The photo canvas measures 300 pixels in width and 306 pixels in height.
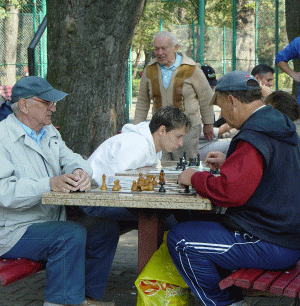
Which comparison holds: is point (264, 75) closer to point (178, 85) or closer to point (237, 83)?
point (178, 85)

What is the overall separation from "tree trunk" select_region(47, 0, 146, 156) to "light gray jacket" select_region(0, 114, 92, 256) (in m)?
2.54

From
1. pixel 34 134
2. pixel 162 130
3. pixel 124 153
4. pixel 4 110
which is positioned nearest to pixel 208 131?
pixel 162 130

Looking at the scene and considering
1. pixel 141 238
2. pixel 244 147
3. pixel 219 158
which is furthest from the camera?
pixel 219 158

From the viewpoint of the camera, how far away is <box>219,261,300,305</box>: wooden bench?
306cm

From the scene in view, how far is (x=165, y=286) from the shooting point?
11.8 ft

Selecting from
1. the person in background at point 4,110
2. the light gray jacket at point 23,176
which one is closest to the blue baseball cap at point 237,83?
the light gray jacket at point 23,176

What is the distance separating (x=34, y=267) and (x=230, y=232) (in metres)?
1.19

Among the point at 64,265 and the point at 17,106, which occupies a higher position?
the point at 17,106

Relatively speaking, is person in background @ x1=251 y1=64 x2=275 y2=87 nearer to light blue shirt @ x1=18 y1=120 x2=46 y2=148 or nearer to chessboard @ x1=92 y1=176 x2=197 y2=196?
chessboard @ x1=92 y1=176 x2=197 y2=196

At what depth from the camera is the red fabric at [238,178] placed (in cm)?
307

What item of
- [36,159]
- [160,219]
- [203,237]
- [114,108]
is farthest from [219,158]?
[114,108]

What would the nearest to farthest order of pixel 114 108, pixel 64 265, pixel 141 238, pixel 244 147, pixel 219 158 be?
pixel 244 147
pixel 64 265
pixel 141 238
pixel 219 158
pixel 114 108

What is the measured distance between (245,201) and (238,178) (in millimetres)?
151

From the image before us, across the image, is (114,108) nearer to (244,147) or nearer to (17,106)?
(17,106)
